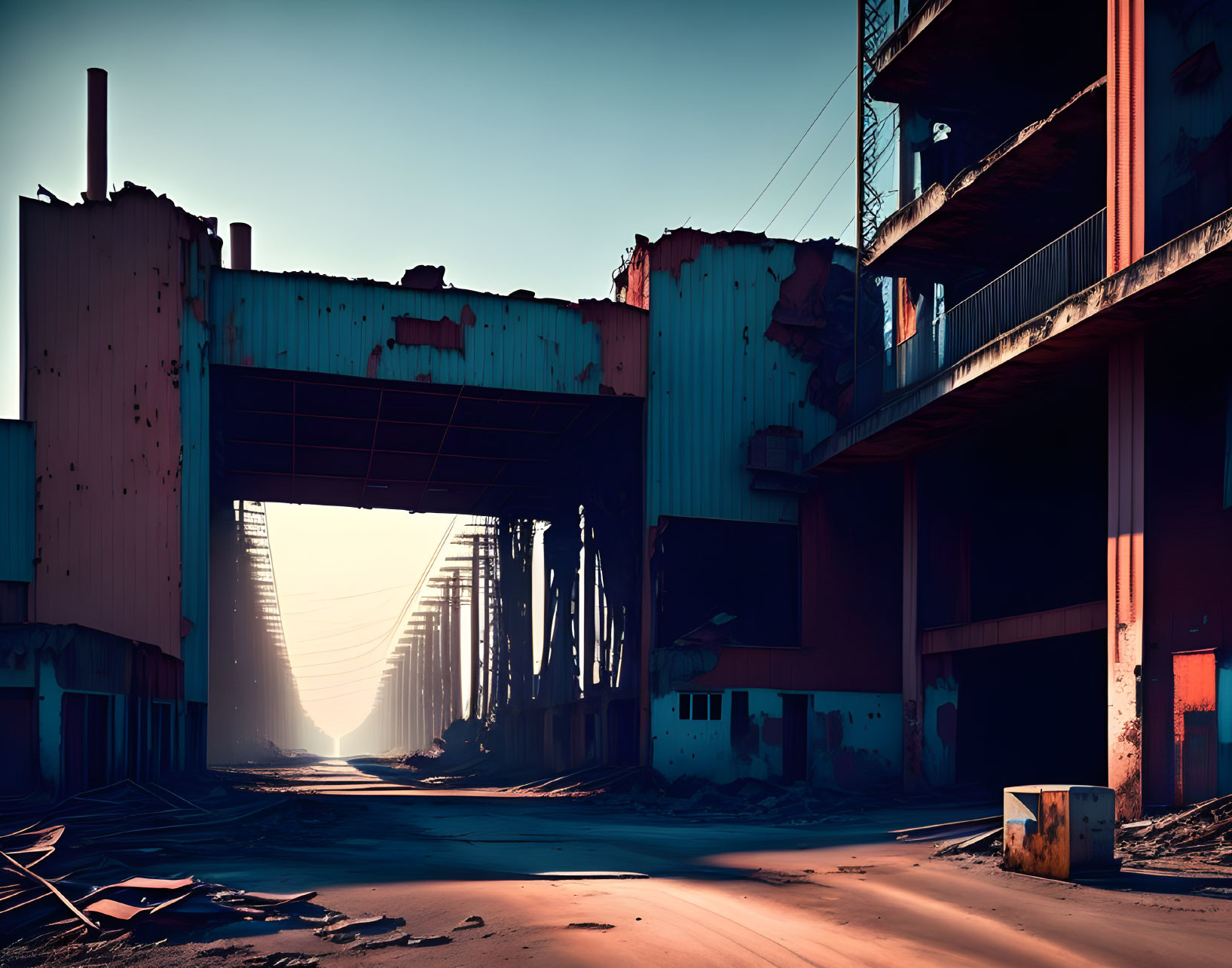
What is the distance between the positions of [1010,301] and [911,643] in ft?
29.3

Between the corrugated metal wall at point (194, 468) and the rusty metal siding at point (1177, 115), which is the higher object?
the rusty metal siding at point (1177, 115)

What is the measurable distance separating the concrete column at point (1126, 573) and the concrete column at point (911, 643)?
A: 8.59m

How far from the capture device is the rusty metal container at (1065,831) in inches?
494

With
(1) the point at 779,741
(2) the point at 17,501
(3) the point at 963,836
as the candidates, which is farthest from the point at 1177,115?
(2) the point at 17,501

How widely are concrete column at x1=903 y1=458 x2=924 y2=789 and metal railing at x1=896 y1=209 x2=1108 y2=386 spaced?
119 inches

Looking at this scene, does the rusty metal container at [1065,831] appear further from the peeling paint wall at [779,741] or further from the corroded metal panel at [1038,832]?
the peeling paint wall at [779,741]

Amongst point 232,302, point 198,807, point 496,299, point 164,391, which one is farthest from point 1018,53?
point 198,807

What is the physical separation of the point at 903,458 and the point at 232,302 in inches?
626

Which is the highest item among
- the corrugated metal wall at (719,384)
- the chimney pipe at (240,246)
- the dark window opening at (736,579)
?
the chimney pipe at (240,246)

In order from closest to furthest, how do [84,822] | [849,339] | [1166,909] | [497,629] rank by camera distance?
[1166,909] → [84,822] → [849,339] → [497,629]

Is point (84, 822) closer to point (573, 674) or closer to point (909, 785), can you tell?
point (909, 785)

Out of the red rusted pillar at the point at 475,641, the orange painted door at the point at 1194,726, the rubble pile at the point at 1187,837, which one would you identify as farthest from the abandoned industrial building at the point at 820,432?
the red rusted pillar at the point at 475,641

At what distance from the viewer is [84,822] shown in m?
17.8

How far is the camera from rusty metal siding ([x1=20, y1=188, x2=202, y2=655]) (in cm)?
2625
